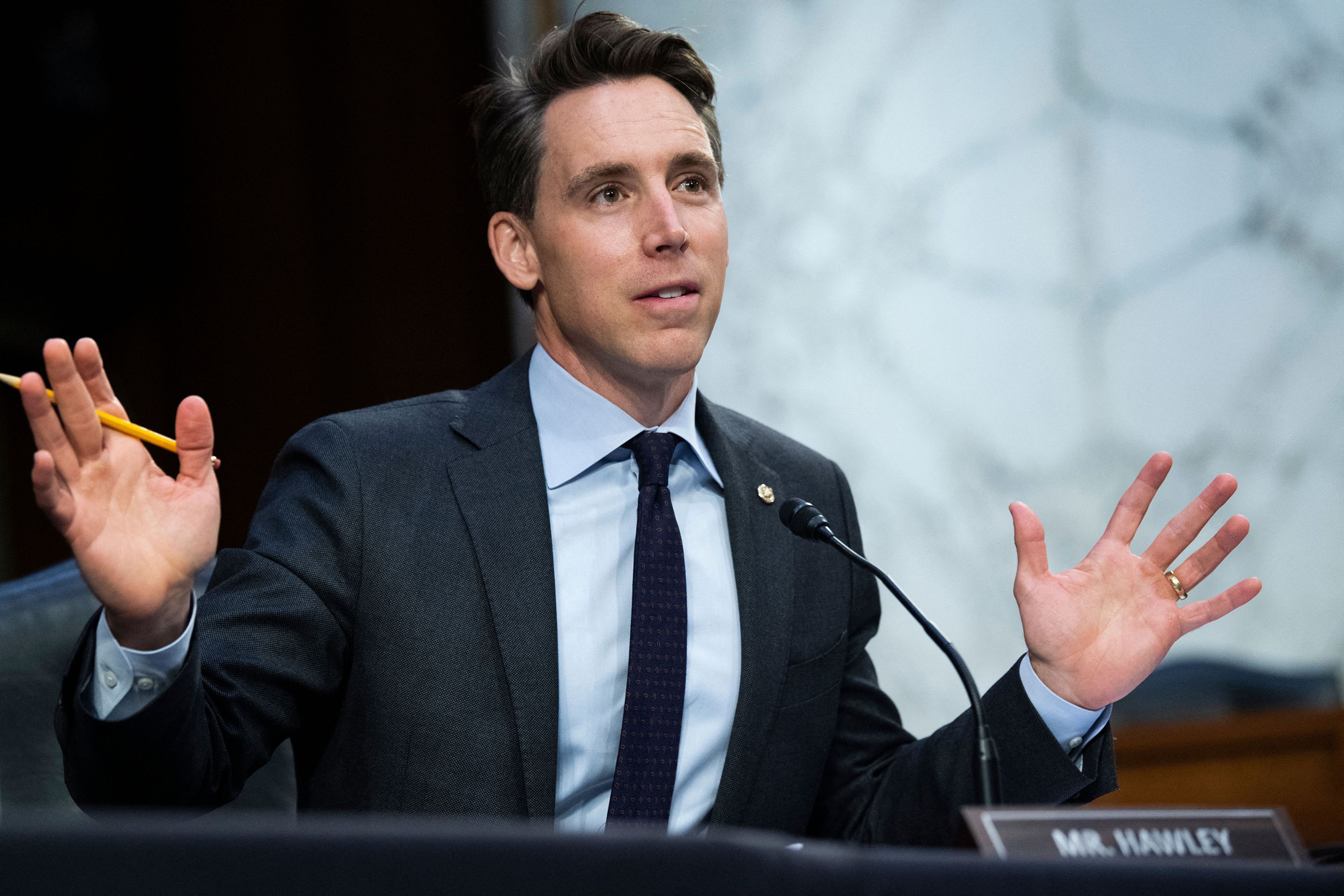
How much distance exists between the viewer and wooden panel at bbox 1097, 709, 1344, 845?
8.65 feet

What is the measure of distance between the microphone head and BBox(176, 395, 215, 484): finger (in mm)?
518

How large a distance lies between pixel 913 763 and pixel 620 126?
0.83m

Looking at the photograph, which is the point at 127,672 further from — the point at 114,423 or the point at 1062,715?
the point at 1062,715

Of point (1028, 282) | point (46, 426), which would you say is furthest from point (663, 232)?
point (1028, 282)

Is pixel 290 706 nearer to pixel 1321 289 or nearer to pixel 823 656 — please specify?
pixel 823 656

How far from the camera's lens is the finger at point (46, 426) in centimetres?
80

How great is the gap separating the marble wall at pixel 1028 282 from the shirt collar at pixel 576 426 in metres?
1.24

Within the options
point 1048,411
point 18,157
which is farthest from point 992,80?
point 18,157

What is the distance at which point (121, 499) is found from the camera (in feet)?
2.89

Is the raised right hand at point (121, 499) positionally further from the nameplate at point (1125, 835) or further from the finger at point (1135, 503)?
the finger at point (1135, 503)

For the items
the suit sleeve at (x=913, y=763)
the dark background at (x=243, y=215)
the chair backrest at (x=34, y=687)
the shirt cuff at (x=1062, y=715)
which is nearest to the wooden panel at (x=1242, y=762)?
the suit sleeve at (x=913, y=763)

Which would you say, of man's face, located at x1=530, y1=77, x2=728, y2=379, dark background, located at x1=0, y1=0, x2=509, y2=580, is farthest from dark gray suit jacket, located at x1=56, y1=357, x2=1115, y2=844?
dark background, located at x1=0, y1=0, x2=509, y2=580

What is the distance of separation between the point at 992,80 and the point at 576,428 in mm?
1803

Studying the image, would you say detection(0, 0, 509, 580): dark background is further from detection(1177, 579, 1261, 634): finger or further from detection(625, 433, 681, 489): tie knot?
detection(1177, 579, 1261, 634): finger
